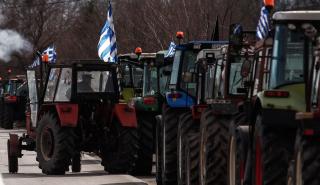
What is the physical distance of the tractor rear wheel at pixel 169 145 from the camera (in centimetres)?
1538

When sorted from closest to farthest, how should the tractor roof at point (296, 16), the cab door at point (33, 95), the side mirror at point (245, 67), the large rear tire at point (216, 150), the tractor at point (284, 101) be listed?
1. the tractor at point (284, 101)
2. the tractor roof at point (296, 16)
3. the side mirror at point (245, 67)
4. the large rear tire at point (216, 150)
5. the cab door at point (33, 95)

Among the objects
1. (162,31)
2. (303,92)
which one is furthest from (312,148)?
(162,31)

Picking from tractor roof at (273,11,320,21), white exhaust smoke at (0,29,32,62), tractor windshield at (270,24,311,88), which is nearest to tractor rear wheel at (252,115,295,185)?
tractor windshield at (270,24,311,88)

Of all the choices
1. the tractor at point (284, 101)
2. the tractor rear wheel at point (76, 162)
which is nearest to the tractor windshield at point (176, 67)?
the tractor rear wheel at point (76, 162)

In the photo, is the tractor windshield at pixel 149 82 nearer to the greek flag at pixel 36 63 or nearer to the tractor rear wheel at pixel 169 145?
the greek flag at pixel 36 63

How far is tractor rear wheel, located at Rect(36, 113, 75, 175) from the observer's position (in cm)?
1862

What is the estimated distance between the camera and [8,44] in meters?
41.9

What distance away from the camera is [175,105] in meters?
15.7

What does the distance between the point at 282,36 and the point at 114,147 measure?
10.2 metres

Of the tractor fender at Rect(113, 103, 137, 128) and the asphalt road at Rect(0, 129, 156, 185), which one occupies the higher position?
the tractor fender at Rect(113, 103, 137, 128)

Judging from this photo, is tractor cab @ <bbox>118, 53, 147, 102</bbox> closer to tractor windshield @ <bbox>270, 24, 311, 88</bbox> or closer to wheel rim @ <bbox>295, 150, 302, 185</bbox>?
tractor windshield @ <bbox>270, 24, 311, 88</bbox>

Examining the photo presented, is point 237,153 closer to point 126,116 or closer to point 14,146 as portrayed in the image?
point 126,116

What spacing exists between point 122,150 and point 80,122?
1.00m

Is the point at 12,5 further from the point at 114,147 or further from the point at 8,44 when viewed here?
the point at 114,147
